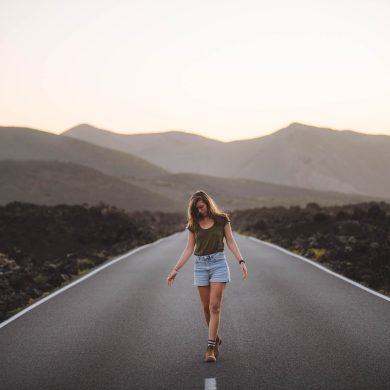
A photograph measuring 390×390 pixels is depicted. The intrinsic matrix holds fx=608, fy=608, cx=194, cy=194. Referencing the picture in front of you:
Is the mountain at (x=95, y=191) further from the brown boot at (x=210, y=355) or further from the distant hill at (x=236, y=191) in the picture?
the brown boot at (x=210, y=355)

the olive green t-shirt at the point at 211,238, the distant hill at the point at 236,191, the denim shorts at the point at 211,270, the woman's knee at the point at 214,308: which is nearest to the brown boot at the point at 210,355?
the woman's knee at the point at 214,308

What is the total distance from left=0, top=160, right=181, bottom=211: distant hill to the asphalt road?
75.8 m

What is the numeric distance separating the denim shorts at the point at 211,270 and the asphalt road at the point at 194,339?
90cm

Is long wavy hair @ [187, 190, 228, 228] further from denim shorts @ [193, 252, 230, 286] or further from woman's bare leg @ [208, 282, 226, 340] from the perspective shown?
woman's bare leg @ [208, 282, 226, 340]

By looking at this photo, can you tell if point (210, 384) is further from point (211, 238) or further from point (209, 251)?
point (211, 238)

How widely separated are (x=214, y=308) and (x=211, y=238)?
83 centimetres

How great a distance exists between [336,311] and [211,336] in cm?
348

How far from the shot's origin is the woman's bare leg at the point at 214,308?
7004 mm

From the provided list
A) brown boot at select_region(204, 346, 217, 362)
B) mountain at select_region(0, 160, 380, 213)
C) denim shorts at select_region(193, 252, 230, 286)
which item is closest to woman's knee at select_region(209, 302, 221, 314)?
denim shorts at select_region(193, 252, 230, 286)

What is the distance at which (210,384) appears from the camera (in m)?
6.04

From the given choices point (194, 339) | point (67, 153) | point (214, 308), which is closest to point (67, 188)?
point (67, 153)

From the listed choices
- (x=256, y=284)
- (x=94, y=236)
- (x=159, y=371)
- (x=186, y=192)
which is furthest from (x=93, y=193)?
(x=159, y=371)

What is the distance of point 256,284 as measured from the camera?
1297 centimetres

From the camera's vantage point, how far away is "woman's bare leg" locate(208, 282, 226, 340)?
7004 mm
